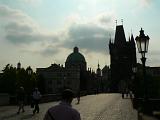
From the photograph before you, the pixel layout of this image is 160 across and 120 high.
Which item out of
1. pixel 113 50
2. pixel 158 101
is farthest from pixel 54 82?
pixel 158 101

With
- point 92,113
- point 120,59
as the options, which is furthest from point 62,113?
point 120,59

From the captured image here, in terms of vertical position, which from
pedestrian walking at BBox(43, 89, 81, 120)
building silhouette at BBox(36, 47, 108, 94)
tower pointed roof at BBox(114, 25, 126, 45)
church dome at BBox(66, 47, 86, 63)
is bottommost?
pedestrian walking at BBox(43, 89, 81, 120)

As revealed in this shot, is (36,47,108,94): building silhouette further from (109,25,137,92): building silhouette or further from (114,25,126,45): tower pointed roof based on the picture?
(114,25,126,45): tower pointed roof

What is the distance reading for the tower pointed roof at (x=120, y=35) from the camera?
16475cm

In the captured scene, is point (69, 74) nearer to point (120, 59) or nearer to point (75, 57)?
point (75, 57)

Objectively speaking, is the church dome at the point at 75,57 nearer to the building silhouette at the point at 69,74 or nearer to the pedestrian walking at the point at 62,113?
the building silhouette at the point at 69,74

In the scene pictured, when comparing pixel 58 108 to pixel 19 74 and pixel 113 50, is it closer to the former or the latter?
pixel 19 74

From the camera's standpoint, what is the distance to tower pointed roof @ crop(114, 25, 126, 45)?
541ft

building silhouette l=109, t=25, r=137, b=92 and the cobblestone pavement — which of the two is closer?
the cobblestone pavement

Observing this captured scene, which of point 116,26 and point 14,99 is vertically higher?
point 116,26

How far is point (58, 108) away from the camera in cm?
764

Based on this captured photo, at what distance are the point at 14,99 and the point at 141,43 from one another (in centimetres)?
2579

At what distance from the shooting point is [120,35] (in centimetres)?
16575

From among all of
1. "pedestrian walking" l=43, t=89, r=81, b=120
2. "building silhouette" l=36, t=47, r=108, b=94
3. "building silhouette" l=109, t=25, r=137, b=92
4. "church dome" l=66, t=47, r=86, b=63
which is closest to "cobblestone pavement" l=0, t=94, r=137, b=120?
"pedestrian walking" l=43, t=89, r=81, b=120
